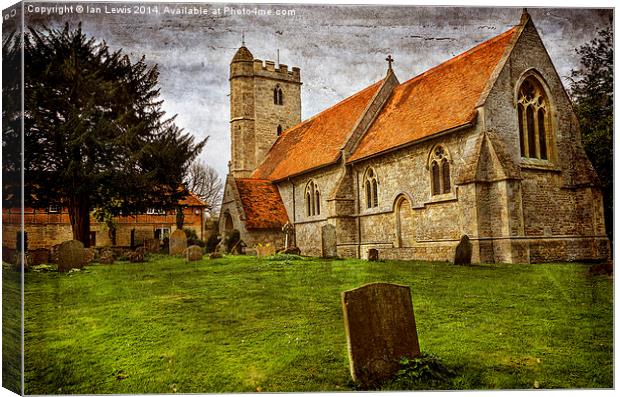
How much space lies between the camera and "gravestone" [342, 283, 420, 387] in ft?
21.5

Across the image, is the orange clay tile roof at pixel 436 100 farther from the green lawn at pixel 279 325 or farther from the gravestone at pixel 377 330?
the gravestone at pixel 377 330

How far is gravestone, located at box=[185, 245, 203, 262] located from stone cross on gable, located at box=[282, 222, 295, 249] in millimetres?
1444

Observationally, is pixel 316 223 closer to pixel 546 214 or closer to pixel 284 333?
pixel 284 333

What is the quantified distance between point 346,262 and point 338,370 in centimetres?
190

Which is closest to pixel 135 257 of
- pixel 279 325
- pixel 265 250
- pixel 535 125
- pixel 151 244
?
pixel 151 244

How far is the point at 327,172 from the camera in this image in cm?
1057

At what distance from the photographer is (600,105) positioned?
8844mm

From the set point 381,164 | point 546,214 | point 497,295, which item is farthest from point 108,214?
point 546,214

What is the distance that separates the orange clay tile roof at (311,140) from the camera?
9.62 metres

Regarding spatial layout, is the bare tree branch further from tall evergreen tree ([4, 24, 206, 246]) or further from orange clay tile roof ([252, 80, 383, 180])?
orange clay tile roof ([252, 80, 383, 180])

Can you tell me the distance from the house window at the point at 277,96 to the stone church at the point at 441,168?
0.17 ft

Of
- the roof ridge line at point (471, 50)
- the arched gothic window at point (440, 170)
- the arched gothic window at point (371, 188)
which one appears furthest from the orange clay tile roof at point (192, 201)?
the roof ridge line at point (471, 50)

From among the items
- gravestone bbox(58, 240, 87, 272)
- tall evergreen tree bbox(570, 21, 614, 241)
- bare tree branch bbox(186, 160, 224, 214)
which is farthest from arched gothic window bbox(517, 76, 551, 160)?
gravestone bbox(58, 240, 87, 272)

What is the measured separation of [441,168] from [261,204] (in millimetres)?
3242
